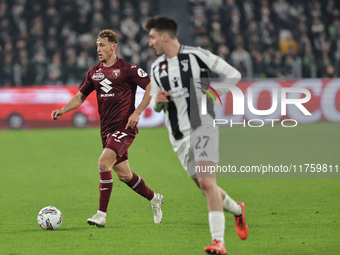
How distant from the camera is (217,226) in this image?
17.2 ft

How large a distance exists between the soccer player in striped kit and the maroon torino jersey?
1.63 m

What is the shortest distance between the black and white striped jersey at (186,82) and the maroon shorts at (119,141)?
64.2 inches

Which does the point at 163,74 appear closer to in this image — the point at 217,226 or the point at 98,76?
the point at 217,226

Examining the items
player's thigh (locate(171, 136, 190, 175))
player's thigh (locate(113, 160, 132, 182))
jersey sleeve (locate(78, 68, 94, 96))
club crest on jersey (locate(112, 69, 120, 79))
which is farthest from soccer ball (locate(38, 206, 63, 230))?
player's thigh (locate(171, 136, 190, 175))

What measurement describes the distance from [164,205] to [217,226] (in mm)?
3230

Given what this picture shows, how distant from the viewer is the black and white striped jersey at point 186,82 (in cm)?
551

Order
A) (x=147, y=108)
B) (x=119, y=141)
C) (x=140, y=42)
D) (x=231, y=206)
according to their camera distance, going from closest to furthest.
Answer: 1. (x=231, y=206)
2. (x=119, y=141)
3. (x=147, y=108)
4. (x=140, y=42)

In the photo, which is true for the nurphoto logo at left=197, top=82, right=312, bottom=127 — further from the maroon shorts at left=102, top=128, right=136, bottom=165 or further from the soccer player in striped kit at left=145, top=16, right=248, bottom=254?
the soccer player in striped kit at left=145, top=16, right=248, bottom=254

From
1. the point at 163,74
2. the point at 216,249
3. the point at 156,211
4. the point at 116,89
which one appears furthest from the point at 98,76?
the point at 216,249

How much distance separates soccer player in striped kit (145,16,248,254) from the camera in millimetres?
5430

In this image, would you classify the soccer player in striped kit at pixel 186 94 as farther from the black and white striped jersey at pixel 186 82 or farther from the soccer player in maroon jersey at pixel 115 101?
the soccer player in maroon jersey at pixel 115 101

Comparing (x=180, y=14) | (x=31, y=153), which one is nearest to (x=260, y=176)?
(x=31, y=153)

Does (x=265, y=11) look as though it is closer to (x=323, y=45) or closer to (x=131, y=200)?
(x=323, y=45)

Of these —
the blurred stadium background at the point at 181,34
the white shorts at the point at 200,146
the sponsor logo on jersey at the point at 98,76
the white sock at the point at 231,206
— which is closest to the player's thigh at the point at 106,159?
the sponsor logo on jersey at the point at 98,76
